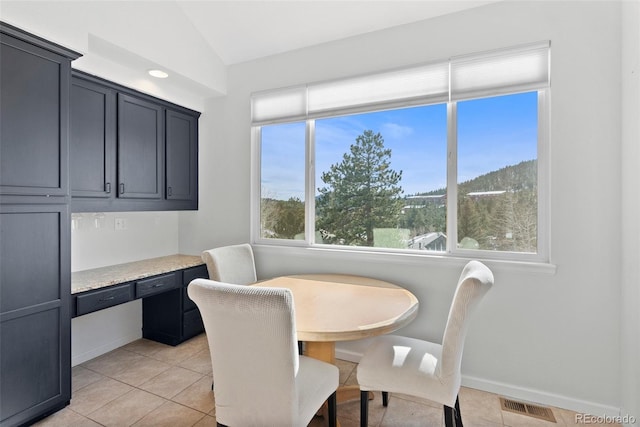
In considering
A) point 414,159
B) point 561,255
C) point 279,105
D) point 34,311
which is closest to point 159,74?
point 279,105

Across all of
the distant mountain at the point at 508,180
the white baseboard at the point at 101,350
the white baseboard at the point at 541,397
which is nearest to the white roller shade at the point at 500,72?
the distant mountain at the point at 508,180

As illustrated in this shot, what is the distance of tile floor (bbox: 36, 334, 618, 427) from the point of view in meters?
1.98

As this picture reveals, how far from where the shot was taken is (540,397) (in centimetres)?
216

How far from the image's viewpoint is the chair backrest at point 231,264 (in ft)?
8.14

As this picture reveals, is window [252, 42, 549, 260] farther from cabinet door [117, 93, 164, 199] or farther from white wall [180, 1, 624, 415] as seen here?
cabinet door [117, 93, 164, 199]

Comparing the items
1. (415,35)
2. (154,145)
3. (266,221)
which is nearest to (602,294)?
(415,35)

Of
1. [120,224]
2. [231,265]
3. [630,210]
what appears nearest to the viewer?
[630,210]

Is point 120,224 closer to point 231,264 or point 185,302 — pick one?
point 185,302

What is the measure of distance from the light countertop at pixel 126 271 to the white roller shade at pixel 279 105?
1.58m

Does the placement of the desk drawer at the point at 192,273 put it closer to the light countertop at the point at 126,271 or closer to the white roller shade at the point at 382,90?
the light countertop at the point at 126,271

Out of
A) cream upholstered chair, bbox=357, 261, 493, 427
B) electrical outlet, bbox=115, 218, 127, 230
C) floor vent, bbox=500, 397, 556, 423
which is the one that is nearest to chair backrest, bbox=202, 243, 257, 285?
electrical outlet, bbox=115, 218, 127, 230

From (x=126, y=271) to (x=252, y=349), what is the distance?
200cm

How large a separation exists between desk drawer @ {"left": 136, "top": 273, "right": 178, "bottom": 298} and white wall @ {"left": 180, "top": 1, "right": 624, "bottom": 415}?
1830 millimetres

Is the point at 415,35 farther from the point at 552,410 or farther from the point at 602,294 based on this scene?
the point at 552,410
